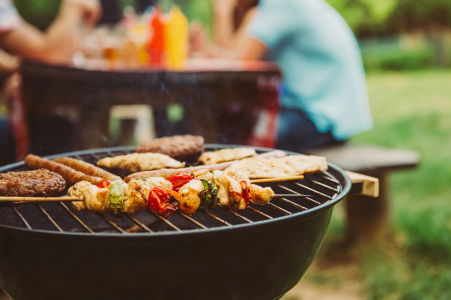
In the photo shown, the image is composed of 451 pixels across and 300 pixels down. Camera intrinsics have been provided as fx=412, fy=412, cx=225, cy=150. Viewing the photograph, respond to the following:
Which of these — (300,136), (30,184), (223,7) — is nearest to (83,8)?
(223,7)

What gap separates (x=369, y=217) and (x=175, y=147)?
2547 millimetres

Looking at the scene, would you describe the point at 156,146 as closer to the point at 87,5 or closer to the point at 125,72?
the point at 125,72

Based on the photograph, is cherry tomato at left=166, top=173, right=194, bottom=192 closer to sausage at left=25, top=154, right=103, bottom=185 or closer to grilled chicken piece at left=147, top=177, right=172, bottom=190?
grilled chicken piece at left=147, top=177, right=172, bottom=190

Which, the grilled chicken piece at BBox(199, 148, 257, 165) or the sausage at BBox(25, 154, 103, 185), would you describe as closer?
the sausage at BBox(25, 154, 103, 185)

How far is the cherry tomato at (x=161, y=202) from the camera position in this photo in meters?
1.41

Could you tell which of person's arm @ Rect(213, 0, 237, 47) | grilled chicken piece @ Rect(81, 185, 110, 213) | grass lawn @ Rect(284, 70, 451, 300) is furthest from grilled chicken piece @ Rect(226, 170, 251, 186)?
person's arm @ Rect(213, 0, 237, 47)

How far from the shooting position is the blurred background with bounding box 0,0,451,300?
11.2 ft

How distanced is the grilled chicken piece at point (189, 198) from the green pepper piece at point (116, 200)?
0.20 metres

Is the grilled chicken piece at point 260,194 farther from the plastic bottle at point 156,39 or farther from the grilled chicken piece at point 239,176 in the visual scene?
the plastic bottle at point 156,39

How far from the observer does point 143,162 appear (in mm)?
1955

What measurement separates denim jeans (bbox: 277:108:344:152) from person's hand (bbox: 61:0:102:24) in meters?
2.54

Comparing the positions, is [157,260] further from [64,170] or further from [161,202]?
[64,170]

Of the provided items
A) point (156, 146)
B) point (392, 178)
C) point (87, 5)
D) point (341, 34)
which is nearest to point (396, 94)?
point (392, 178)

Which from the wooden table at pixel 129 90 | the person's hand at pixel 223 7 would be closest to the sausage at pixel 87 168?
the wooden table at pixel 129 90
